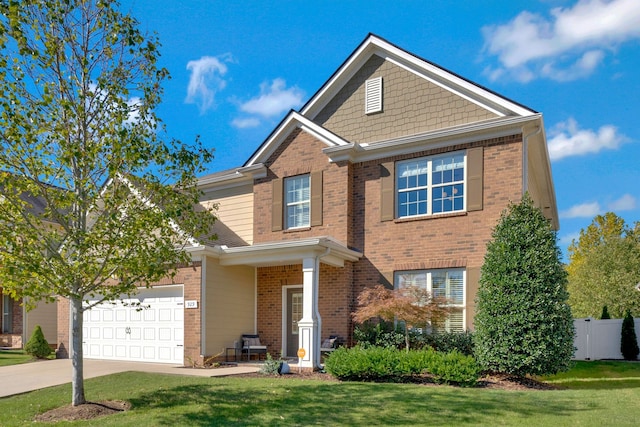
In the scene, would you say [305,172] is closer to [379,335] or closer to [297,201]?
[297,201]

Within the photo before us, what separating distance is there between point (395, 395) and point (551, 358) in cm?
374

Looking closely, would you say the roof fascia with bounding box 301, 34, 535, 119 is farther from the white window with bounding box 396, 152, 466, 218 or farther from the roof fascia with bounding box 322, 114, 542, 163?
the white window with bounding box 396, 152, 466, 218

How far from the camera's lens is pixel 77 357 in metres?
9.85

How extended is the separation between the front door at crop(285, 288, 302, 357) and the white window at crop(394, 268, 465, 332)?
11.5ft

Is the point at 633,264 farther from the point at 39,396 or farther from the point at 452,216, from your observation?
the point at 39,396

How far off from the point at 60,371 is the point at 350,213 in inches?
359

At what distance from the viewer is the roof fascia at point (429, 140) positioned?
13570 mm

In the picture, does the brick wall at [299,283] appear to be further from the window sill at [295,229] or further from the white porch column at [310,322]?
the white porch column at [310,322]

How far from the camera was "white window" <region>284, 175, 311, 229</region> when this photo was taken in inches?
658

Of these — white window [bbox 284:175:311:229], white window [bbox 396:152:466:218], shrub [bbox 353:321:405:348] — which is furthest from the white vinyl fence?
white window [bbox 284:175:311:229]

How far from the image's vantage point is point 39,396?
36.4ft

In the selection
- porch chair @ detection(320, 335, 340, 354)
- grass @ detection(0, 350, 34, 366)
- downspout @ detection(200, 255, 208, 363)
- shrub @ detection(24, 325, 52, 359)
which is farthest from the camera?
shrub @ detection(24, 325, 52, 359)

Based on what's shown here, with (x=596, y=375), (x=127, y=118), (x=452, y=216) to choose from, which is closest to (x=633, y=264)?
(x=596, y=375)

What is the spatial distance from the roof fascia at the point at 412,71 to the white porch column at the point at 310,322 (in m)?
6.02
